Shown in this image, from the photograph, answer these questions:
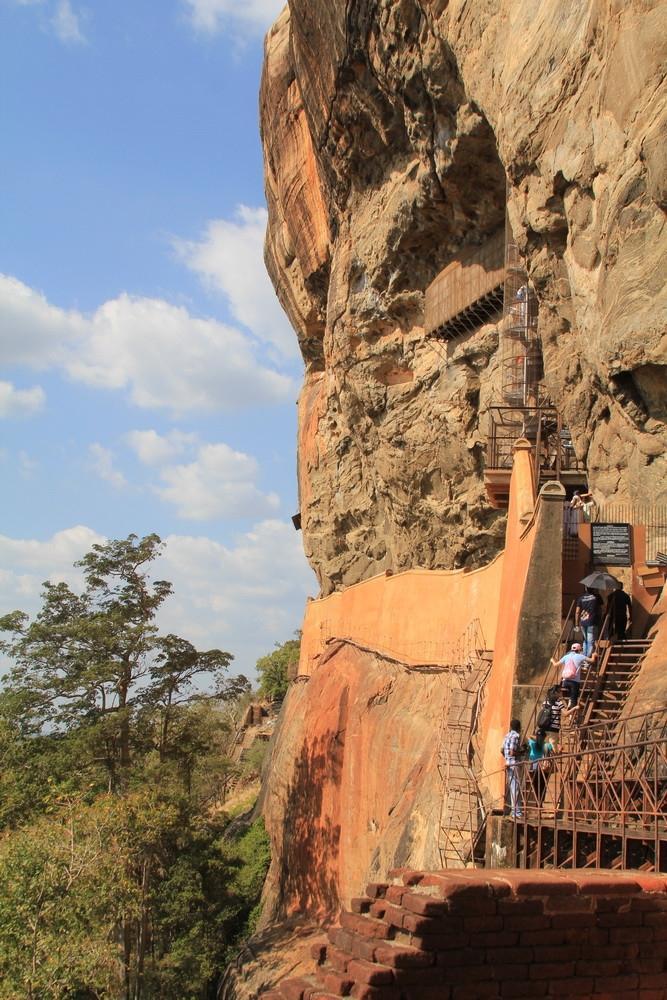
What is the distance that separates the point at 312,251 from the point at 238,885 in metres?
19.3

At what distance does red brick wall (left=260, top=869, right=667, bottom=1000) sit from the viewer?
4.82m

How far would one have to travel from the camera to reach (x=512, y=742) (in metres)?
10.2

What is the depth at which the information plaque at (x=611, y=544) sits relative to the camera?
43.1 ft

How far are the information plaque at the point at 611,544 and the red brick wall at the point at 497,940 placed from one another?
26.6ft

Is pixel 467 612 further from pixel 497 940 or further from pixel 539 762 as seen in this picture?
pixel 497 940

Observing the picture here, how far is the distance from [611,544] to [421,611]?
5137mm

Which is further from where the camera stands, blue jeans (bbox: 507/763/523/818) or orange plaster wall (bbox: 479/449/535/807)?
orange plaster wall (bbox: 479/449/535/807)

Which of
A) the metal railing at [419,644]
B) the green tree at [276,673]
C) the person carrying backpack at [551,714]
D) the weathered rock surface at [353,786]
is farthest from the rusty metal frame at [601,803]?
the green tree at [276,673]

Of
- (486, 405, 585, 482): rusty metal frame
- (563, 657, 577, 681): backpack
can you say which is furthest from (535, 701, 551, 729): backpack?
(486, 405, 585, 482): rusty metal frame

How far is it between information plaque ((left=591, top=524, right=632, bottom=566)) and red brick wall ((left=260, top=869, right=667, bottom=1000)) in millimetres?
8113

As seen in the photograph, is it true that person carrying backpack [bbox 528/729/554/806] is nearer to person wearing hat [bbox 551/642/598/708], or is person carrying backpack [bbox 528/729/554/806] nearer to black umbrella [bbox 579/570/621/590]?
person wearing hat [bbox 551/642/598/708]

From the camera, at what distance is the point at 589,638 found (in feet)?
36.2

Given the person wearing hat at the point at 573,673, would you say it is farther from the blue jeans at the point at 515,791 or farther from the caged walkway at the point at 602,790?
the blue jeans at the point at 515,791

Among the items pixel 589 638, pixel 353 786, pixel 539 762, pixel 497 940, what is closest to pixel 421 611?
pixel 353 786
